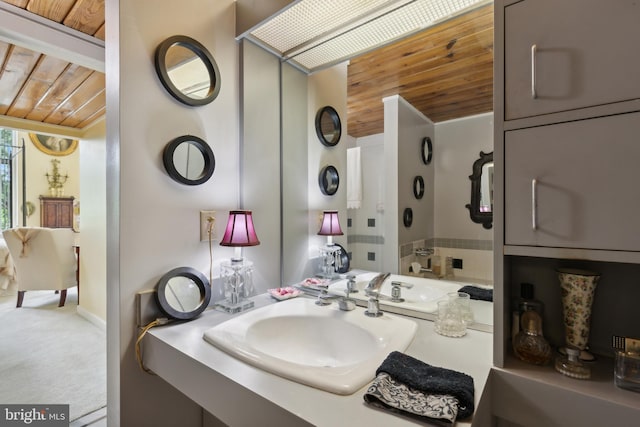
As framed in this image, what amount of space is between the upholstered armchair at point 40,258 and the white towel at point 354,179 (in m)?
3.95

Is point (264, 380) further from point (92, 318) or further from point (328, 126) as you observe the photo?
point (92, 318)

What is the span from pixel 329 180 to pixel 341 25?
75 centimetres

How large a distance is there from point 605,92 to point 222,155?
1.37 metres

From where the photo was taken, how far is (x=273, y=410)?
68 cm

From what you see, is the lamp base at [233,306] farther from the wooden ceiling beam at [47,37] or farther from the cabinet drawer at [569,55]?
the wooden ceiling beam at [47,37]

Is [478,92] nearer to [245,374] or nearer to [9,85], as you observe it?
[245,374]

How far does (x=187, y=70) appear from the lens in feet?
4.35

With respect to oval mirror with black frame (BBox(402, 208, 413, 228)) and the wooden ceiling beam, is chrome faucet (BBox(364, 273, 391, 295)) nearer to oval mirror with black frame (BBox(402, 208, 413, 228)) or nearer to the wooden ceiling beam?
oval mirror with black frame (BBox(402, 208, 413, 228))

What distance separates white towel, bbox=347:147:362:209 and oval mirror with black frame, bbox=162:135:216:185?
659 millimetres

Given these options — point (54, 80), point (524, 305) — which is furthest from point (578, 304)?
point (54, 80)

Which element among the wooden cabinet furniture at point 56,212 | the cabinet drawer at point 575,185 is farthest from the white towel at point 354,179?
the wooden cabinet furniture at point 56,212

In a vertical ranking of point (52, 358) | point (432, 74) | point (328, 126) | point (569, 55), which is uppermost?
point (432, 74)

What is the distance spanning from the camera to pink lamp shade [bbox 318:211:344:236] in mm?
1541

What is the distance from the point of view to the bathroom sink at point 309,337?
33.9 inches
